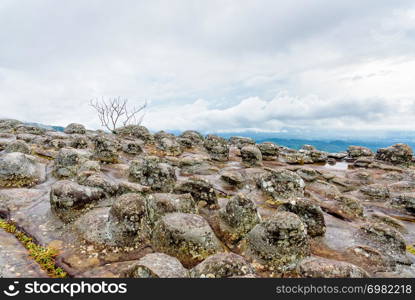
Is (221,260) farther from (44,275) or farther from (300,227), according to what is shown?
(44,275)

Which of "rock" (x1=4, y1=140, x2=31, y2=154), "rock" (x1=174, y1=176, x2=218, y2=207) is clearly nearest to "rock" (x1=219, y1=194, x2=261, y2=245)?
"rock" (x1=174, y1=176, x2=218, y2=207)

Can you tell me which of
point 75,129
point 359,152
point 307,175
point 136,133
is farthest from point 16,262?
point 359,152

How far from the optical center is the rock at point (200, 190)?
1270cm

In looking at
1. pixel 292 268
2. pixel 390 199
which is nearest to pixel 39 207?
pixel 292 268

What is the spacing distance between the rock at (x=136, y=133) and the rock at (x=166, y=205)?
2431cm

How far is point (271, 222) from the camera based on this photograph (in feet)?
29.5

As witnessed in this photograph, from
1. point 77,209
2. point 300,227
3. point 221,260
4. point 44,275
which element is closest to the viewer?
point 221,260

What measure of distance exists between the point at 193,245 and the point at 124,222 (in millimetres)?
2804

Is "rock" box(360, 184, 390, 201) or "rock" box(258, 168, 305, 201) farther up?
"rock" box(258, 168, 305, 201)

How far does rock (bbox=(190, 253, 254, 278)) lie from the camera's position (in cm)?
643

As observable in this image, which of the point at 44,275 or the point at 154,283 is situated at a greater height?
the point at 154,283

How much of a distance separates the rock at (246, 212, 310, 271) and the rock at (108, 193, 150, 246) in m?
4.29

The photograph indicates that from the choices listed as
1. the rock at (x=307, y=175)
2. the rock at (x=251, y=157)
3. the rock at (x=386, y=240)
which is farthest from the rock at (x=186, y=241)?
the rock at (x=251, y=157)

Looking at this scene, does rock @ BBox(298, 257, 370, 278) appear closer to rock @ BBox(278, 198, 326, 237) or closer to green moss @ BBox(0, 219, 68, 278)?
rock @ BBox(278, 198, 326, 237)
